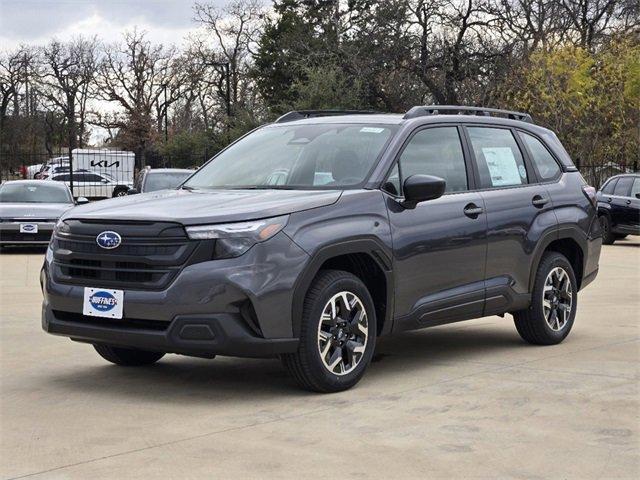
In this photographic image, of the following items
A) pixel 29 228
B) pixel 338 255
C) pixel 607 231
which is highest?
pixel 338 255

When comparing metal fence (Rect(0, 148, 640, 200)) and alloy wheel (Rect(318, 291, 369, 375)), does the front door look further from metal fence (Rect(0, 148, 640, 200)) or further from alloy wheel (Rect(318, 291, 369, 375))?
metal fence (Rect(0, 148, 640, 200))

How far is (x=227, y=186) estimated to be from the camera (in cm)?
736

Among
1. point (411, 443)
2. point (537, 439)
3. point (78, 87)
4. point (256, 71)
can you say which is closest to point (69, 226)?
point (411, 443)

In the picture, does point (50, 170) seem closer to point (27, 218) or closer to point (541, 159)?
point (27, 218)

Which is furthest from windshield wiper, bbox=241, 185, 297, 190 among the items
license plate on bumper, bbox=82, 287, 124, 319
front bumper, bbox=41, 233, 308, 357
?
license plate on bumper, bbox=82, 287, 124, 319

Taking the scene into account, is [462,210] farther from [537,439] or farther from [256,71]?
[256,71]

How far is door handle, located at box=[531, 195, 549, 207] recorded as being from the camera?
8335 millimetres

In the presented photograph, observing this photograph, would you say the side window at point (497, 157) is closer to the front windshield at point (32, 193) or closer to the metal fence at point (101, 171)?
the front windshield at point (32, 193)

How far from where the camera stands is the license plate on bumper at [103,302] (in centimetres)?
624

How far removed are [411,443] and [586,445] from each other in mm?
858

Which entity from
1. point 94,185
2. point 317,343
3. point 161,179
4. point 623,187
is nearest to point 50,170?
point 94,185

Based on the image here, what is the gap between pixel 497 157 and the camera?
8250mm

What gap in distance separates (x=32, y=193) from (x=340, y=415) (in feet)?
53.4

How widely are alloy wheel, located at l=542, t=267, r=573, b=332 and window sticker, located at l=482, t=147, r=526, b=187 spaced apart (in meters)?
0.80
